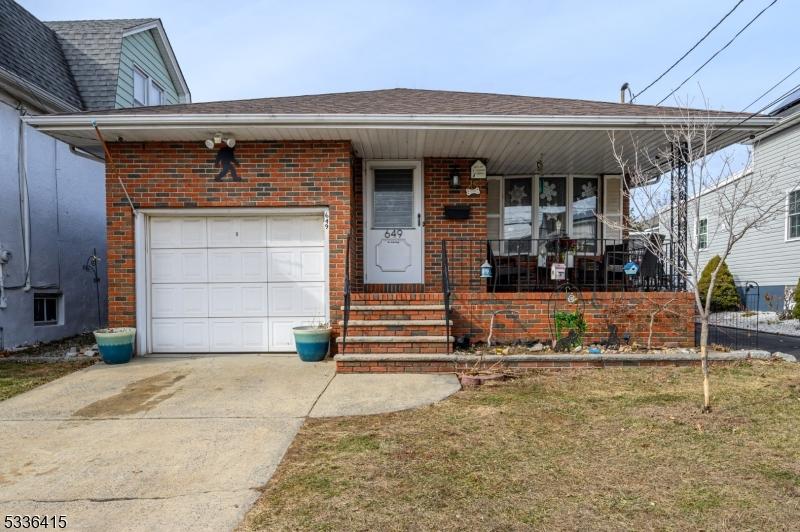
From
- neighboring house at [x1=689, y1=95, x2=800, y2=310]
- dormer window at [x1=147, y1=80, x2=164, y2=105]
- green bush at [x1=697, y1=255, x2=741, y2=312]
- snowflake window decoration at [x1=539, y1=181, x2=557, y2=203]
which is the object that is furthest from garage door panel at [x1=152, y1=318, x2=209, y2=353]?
green bush at [x1=697, y1=255, x2=741, y2=312]

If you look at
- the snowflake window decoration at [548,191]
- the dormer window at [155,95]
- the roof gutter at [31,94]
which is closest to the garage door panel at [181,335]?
the roof gutter at [31,94]

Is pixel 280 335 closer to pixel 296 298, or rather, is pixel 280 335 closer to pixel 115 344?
pixel 296 298

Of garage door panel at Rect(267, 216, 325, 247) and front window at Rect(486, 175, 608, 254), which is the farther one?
front window at Rect(486, 175, 608, 254)

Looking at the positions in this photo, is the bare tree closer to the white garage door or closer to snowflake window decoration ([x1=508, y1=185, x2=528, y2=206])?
snowflake window decoration ([x1=508, y1=185, x2=528, y2=206])

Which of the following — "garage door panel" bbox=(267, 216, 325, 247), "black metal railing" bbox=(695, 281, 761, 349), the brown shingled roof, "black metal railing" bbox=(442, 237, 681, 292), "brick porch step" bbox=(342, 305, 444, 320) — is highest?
the brown shingled roof

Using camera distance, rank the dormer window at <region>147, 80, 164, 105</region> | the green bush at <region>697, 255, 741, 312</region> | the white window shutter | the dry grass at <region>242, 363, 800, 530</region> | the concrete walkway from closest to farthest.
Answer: the dry grass at <region>242, 363, 800, 530</region>
the concrete walkway
the white window shutter
the dormer window at <region>147, 80, 164, 105</region>
the green bush at <region>697, 255, 741, 312</region>

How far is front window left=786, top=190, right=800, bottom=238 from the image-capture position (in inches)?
454

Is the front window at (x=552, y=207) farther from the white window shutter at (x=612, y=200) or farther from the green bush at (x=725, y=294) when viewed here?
the green bush at (x=725, y=294)

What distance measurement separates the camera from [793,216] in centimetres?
1172

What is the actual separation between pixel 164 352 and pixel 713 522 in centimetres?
661

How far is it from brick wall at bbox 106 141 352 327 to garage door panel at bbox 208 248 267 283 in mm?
670

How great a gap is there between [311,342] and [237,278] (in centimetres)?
155

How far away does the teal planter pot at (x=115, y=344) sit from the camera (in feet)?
19.6

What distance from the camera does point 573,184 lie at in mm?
8484
